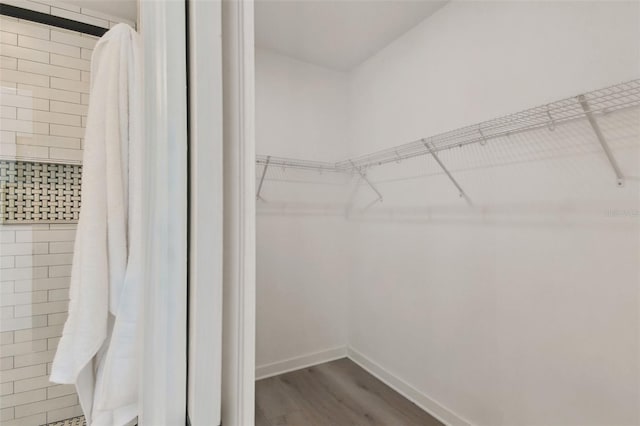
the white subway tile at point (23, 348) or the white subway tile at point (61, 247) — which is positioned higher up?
the white subway tile at point (61, 247)

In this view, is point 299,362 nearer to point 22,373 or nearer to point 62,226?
point 22,373

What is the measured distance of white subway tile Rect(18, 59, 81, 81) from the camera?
4.29 feet

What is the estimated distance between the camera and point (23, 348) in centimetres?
129

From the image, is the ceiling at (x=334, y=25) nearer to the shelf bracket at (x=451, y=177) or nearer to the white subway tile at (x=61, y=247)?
the shelf bracket at (x=451, y=177)

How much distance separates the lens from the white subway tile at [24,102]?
4.13ft

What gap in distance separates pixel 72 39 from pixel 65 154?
1.88 ft

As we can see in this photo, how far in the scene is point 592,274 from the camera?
1221 millimetres

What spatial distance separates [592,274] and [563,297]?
15cm

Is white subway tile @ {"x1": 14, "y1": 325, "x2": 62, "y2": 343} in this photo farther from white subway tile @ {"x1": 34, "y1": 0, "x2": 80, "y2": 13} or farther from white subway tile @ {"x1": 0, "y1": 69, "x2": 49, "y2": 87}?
white subway tile @ {"x1": 34, "y1": 0, "x2": 80, "y2": 13}

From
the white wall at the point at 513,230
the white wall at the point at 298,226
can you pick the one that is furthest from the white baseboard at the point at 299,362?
the white wall at the point at 513,230

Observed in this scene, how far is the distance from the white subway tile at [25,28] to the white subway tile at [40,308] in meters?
1.21

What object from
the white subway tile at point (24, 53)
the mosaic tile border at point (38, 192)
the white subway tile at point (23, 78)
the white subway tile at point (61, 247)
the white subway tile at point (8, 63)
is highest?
the white subway tile at point (24, 53)

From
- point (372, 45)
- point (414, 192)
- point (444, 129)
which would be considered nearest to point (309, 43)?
point (372, 45)

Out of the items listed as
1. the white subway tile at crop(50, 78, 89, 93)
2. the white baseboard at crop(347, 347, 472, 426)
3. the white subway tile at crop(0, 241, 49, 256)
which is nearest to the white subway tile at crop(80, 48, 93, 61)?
the white subway tile at crop(50, 78, 89, 93)
